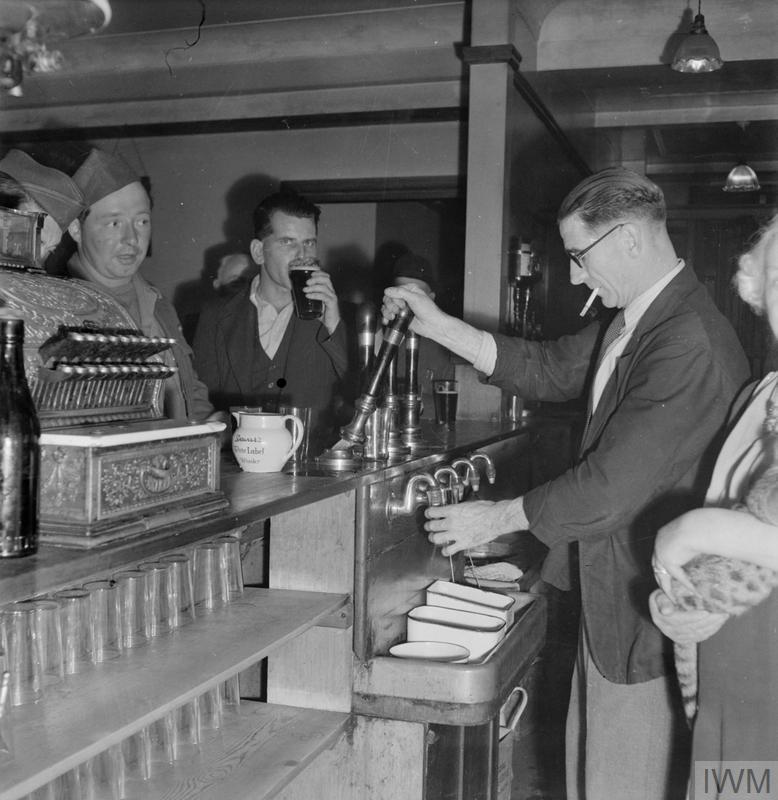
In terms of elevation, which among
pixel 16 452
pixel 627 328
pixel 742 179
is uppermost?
pixel 742 179

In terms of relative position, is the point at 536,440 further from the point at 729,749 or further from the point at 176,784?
the point at 176,784

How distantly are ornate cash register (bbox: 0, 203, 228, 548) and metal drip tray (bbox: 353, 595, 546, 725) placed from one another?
622 millimetres

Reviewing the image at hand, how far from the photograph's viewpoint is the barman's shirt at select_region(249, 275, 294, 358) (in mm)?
3178

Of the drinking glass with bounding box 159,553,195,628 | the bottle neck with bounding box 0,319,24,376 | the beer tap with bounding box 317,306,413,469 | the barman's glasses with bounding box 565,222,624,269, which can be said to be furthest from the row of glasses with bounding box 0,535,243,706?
the barman's glasses with bounding box 565,222,624,269

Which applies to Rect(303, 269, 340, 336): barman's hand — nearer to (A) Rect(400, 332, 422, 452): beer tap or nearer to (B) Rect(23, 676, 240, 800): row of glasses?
(A) Rect(400, 332, 422, 452): beer tap

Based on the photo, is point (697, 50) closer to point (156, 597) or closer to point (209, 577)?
point (209, 577)

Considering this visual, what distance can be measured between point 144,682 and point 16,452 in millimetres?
475

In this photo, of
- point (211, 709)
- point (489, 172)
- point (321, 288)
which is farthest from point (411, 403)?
point (489, 172)

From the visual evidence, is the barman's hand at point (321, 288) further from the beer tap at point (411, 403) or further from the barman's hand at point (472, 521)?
the barman's hand at point (472, 521)

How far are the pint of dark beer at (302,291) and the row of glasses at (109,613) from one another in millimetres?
897

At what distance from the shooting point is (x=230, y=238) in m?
5.80

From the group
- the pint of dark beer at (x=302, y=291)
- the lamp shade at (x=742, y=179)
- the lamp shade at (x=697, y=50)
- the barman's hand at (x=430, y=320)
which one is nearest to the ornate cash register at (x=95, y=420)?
Result: the barman's hand at (x=430, y=320)

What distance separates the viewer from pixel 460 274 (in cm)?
650

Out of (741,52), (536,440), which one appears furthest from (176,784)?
(741,52)
